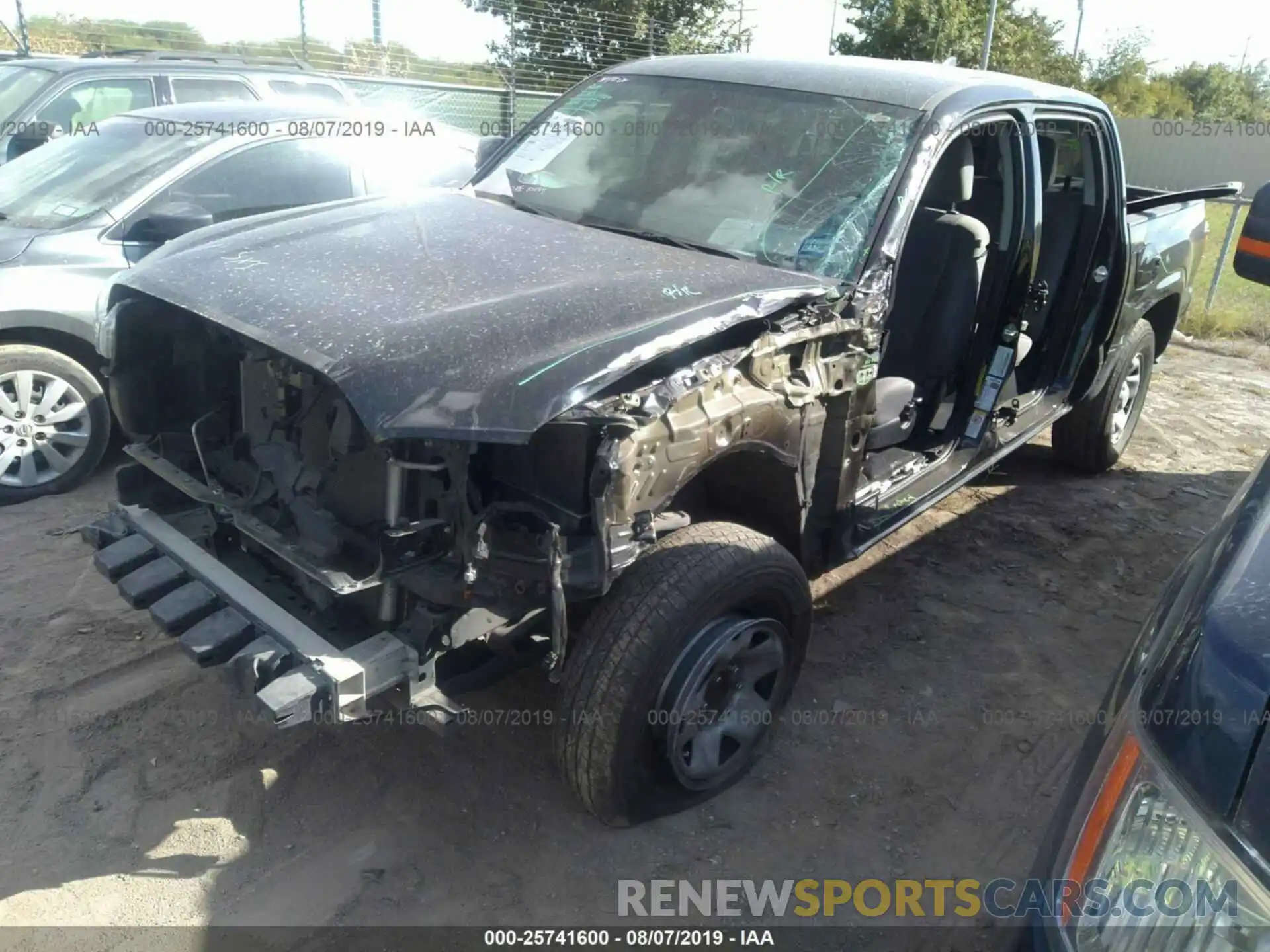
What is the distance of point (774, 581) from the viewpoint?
273 centimetres

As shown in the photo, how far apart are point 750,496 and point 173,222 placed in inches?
118

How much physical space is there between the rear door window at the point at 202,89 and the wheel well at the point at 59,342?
11.4ft

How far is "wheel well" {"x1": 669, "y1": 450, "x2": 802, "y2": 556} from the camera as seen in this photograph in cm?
279

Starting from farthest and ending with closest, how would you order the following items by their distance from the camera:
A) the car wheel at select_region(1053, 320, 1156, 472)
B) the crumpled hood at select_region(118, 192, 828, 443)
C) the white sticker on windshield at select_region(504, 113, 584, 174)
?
the car wheel at select_region(1053, 320, 1156, 472) → the white sticker on windshield at select_region(504, 113, 584, 174) → the crumpled hood at select_region(118, 192, 828, 443)

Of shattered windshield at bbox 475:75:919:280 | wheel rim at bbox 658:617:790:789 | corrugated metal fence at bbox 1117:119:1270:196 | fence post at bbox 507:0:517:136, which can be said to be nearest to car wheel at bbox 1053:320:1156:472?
shattered windshield at bbox 475:75:919:280

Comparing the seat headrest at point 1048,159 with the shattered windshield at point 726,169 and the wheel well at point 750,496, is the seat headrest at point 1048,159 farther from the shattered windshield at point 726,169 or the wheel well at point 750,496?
the wheel well at point 750,496

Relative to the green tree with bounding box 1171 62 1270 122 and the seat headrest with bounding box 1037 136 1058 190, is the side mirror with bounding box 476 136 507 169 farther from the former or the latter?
the green tree with bounding box 1171 62 1270 122

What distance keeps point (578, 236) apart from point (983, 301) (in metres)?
1.68

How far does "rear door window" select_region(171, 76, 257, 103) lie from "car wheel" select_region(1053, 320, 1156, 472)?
633 cm

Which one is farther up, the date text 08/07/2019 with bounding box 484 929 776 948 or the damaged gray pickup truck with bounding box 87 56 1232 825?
the damaged gray pickup truck with bounding box 87 56 1232 825

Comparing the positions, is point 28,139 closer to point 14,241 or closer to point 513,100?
point 14,241

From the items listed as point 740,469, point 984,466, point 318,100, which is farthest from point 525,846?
point 318,100

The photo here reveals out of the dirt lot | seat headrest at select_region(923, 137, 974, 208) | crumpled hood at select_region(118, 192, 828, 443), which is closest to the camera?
crumpled hood at select_region(118, 192, 828, 443)

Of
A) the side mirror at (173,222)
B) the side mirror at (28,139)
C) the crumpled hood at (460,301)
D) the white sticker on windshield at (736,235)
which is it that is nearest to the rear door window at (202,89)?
the side mirror at (28,139)
